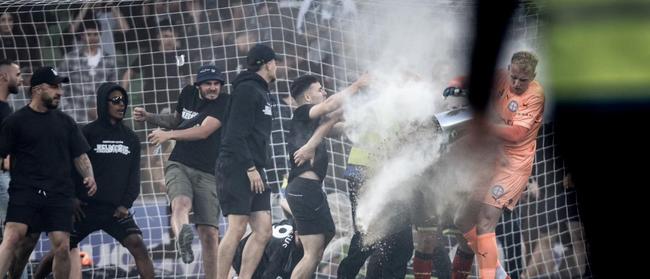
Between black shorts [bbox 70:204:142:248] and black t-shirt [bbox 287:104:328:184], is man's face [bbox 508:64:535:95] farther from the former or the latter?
black shorts [bbox 70:204:142:248]

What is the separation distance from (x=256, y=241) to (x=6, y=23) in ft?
7.84

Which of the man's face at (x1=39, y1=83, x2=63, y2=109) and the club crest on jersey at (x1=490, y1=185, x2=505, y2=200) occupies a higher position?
the man's face at (x1=39, y1=83, x2=63, y2=109)

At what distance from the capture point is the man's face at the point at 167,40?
6011 millimetres

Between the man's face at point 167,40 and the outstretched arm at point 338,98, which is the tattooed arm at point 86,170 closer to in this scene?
the man's face at point 167,40

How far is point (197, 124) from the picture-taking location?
19.5 ft

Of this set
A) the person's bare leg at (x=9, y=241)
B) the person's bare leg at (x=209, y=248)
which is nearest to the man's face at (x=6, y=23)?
the person's bare leg at (x=9, y=241)

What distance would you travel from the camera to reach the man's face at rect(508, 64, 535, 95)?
523 cm

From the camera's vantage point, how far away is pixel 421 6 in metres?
5.66

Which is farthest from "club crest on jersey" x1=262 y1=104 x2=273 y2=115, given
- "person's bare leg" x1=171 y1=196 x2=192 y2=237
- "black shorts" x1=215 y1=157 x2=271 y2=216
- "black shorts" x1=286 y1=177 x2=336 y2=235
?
"person's bare leg" x1=171 y1=196 x2=192 y2=237

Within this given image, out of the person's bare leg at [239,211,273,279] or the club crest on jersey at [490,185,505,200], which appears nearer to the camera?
the club crest on jersey at [490,185,505,200]

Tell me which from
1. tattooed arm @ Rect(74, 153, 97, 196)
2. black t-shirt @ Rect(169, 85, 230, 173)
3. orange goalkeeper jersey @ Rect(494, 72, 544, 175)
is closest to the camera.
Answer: orange goalkeeper jersey @ Rect(494, 72, 544, 175)

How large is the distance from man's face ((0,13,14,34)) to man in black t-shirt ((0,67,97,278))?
1.80 ft

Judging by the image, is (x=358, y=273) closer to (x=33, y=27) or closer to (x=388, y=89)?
(x=388, y=89)

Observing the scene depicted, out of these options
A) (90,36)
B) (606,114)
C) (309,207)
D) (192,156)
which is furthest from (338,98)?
(606,114)
